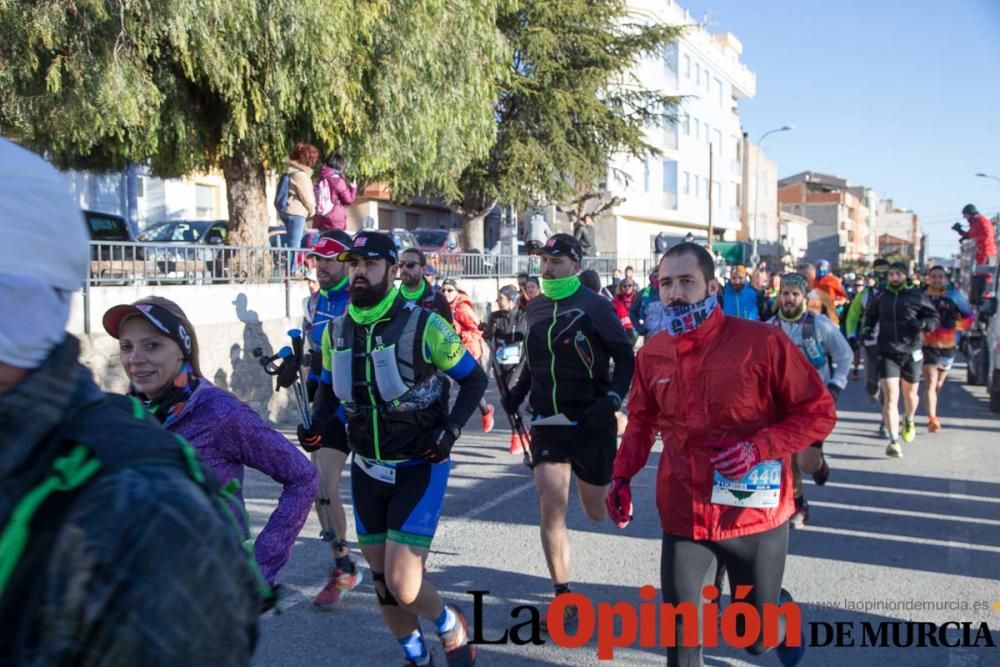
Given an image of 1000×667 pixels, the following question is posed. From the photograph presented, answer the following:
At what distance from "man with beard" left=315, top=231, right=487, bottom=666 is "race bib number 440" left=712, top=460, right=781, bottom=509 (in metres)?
1.17

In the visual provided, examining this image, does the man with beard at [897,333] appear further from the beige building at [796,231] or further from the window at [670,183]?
the beige building at [796,231]

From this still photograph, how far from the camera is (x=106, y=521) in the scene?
1.10m

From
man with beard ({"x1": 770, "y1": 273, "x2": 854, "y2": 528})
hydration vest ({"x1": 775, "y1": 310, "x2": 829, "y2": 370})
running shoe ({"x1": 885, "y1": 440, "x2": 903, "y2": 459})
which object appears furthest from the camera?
running shoe ({"x1": 885, "y1": 440, "x2": 903, "y2": 459})

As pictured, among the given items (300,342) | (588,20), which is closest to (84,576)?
(300,342)

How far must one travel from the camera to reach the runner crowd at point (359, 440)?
1099mm

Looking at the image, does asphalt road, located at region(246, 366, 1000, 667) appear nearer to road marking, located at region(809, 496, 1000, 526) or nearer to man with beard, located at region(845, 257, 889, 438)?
road marking, located at region(809, 496, 1000, 526)

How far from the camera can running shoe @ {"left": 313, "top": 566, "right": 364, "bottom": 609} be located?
5422 millimetres

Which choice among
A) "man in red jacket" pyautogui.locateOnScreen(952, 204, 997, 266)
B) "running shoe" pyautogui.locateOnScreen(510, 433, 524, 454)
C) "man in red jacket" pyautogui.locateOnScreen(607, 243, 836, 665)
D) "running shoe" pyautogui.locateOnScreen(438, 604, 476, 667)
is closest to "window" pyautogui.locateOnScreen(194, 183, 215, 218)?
"man in red jacket" pyautogui.locateOnScreen(952, 204, 997, 266)

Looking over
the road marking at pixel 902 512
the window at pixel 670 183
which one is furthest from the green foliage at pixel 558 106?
the window at pixel 670 183

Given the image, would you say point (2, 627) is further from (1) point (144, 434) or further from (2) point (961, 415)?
(2) point (961, 415)

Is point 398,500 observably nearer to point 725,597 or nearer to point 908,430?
point 725,597

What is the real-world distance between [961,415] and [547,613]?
10.1m

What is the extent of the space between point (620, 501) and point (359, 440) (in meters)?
1.17

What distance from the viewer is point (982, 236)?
19.5m
